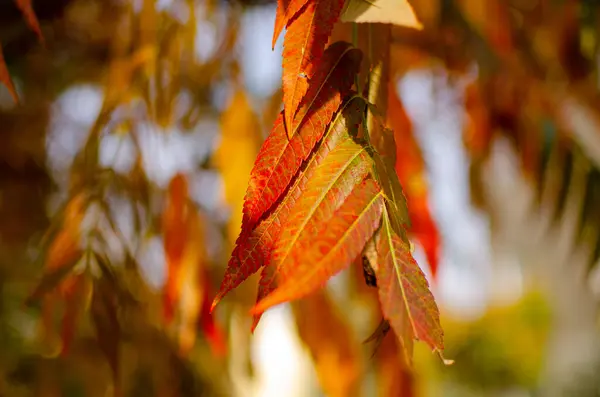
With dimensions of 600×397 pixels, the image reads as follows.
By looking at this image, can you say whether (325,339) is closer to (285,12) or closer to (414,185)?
(414,185)

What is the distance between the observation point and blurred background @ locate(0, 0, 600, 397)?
0.65m

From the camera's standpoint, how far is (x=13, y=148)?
1.17 meters

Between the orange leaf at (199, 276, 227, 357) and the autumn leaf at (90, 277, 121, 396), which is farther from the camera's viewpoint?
the orange leaf at (199, 276, 227, 357)

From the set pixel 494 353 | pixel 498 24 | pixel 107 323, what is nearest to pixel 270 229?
pixel 107 323

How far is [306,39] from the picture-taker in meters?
0.29

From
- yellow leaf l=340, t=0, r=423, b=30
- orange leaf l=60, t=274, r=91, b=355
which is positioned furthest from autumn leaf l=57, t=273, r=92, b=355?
yellow leaf l=340, t=0, r=423, b=30

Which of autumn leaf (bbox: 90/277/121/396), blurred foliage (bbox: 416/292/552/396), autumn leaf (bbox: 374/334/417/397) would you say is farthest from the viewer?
blurred foliage (bbox: 416/292/552/396)

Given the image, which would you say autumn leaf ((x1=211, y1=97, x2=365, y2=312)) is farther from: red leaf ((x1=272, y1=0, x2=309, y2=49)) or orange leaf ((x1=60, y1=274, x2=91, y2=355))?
orange leaf ((x1=60, y1=274, x2=91, y2=355))

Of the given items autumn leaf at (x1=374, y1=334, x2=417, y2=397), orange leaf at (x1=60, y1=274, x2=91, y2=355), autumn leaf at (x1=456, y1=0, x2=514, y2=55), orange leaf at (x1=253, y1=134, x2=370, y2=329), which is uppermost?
autumn leaf at (x1=456, y1=0, x2=514, y2=55)

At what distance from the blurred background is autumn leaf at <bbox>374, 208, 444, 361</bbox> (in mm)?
173

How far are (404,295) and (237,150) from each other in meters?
0.49

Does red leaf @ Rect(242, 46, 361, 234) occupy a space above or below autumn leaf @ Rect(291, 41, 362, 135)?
below

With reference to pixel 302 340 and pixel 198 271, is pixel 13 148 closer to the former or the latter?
pixel 198 271

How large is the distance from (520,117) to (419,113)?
1.00ft
